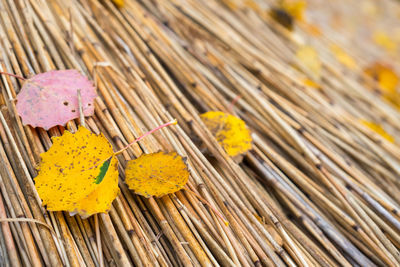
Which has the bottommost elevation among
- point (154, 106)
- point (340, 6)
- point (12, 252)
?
point (12, 252)

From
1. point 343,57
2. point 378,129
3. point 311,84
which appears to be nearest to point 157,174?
point 311,84

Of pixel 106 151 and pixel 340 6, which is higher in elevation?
pixel 340 6

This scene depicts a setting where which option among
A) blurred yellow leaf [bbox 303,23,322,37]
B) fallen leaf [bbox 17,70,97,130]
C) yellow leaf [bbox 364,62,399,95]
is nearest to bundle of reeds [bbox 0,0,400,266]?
fallen leaf [bbox 17,70,97,130]

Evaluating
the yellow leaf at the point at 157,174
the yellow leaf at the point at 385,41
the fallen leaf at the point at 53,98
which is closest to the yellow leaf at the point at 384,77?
the yellow leaf at the point at 385,41

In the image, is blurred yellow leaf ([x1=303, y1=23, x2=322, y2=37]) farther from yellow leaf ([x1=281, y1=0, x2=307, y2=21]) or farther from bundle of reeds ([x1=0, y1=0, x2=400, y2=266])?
bundle of reeds ([x1=0, y1=0, x2=400, y2=266])

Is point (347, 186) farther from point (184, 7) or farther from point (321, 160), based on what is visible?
point (184, 7)

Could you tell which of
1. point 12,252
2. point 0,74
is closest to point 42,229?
point 12,252

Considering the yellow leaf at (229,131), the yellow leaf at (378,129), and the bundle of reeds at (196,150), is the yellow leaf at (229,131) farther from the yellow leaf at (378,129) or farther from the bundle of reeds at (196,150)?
the yellow leaf at (378,129)
